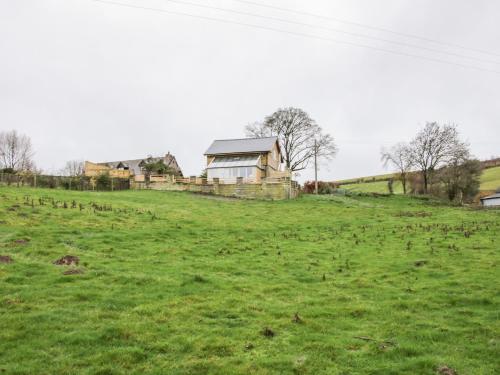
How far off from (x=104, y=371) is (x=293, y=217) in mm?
25189

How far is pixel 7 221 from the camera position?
19047mm

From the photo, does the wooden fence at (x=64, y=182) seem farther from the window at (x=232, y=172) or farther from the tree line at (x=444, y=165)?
the tree line at (x=444, y=165)

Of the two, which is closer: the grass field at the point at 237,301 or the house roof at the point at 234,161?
the grass field at the point at 237,301

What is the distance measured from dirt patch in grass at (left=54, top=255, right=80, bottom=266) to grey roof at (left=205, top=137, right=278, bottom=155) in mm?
43915

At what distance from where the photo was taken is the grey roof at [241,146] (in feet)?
189

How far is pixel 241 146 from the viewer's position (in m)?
59.4

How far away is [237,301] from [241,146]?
49.0 meters

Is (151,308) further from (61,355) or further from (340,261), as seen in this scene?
(340,261)

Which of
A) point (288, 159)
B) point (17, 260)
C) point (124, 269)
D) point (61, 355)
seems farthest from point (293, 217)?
point (288, 159)

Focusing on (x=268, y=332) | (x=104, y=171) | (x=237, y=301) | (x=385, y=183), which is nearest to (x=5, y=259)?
(x=237, y=301)

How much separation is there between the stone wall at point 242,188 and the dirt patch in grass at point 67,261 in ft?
110

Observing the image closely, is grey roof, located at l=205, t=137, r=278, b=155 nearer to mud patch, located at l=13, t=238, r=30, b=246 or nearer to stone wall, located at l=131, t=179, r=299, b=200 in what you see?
stone wall, located at l=131, t=179, r=299, b=200

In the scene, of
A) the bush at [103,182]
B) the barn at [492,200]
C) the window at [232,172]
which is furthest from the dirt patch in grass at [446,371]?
the barn at [492,200]

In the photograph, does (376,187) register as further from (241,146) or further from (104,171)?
(104,171)
